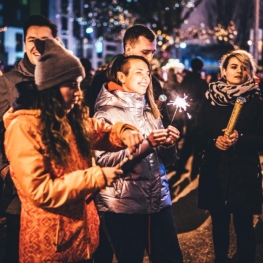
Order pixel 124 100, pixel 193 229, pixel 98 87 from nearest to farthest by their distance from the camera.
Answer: pixel 124 100, pixel 98 87, pixel 193 229

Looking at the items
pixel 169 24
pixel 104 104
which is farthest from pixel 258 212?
pixel 169 24

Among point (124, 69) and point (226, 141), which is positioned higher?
point (124, 69)

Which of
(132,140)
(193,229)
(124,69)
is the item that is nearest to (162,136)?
(132,140)

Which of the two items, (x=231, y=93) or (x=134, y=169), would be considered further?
(x=231, y=93)

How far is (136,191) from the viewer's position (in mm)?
3479

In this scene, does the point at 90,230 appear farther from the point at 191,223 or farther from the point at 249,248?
the point at 191,223

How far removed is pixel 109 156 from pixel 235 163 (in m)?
1.38

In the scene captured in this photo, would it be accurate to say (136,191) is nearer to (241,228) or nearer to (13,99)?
(13,99)

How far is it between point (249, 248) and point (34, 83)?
2640mm

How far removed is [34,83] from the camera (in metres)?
2.79

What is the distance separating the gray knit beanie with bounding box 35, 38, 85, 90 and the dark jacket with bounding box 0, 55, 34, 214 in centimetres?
78

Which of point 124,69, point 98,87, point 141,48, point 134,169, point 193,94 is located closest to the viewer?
point 134,169

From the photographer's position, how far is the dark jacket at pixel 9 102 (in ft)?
11.4

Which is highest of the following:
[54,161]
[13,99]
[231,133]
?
[13,99]
